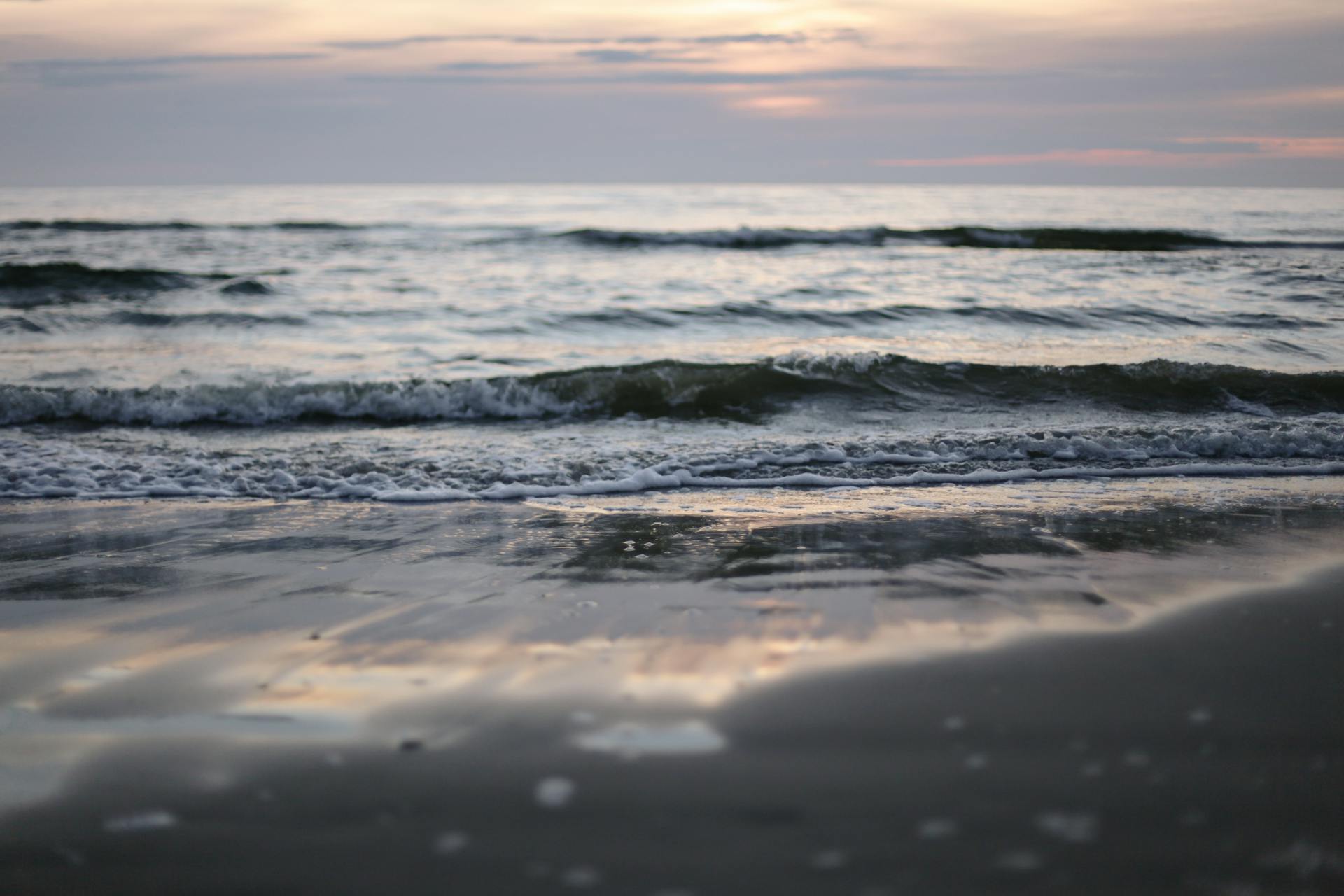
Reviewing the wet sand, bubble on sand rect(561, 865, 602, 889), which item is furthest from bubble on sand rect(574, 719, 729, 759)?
bubble on sand rect(561, 865, 602, 889)

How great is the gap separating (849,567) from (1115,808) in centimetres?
170

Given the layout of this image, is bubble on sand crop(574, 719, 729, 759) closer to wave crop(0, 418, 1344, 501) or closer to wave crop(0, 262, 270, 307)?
wave crop(0, 418, 1344, 501)

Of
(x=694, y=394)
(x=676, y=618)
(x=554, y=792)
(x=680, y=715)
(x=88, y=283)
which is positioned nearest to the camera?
(x=554, y=792)

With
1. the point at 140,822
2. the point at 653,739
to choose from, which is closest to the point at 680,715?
the point at 653,739

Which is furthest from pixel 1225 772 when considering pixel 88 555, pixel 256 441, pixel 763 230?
pixel 763 230

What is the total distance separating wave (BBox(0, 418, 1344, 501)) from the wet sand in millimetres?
1228

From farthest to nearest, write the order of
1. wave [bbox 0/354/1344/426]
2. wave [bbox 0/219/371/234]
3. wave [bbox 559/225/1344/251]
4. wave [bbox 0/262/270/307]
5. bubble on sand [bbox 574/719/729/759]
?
wave [bbox 0/219/371/234]
wave [bbox 559/225/1344/251]
wave [bbox 0/262/270/307]
wave [bbox 0/354/1344/426]
bubble on sand [bbox 574/719/729/759]

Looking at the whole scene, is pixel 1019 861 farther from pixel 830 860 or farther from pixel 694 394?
pixel 694 394

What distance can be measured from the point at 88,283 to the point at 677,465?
1262 cm

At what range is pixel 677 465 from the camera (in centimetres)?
567

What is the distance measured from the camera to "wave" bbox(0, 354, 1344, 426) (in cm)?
747

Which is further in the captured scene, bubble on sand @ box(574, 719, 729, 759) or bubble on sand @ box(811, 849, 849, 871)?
bubble on sand @ box(574, 719, 729, 759)

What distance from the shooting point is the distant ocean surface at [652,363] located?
5.77 metres

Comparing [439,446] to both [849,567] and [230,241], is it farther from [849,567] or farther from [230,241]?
[230,241]
